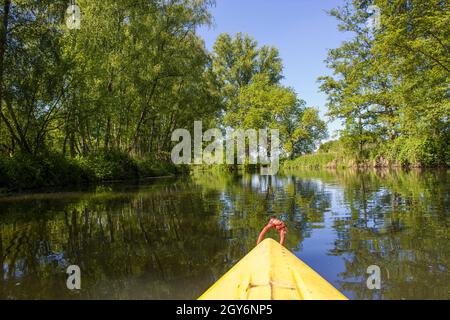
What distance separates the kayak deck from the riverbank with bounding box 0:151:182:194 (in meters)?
16.2

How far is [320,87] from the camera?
104ft

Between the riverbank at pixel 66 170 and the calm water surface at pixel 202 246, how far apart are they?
7.25 metres

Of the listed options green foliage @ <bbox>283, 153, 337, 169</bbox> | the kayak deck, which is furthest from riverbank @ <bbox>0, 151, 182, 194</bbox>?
green foliage @ <bbox>283, 153, 337, 169</bbox>

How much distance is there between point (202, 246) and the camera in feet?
19.7

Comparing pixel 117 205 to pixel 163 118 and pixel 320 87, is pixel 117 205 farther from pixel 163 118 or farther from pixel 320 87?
pixel 163 118

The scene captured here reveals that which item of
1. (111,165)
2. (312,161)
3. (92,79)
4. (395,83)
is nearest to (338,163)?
(312,161)

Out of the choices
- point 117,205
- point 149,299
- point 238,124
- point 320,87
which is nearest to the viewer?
point 149,299

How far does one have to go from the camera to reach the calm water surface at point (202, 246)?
410 cm

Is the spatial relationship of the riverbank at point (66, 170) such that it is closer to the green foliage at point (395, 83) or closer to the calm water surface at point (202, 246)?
the calm water surface at point (202, 246)

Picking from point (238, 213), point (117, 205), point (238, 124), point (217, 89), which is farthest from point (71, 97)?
point (238, 124)

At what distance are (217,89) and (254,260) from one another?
131 ft

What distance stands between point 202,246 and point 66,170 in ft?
55.1

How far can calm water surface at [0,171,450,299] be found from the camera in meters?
4.10

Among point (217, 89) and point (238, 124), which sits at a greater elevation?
point (217, 89)
